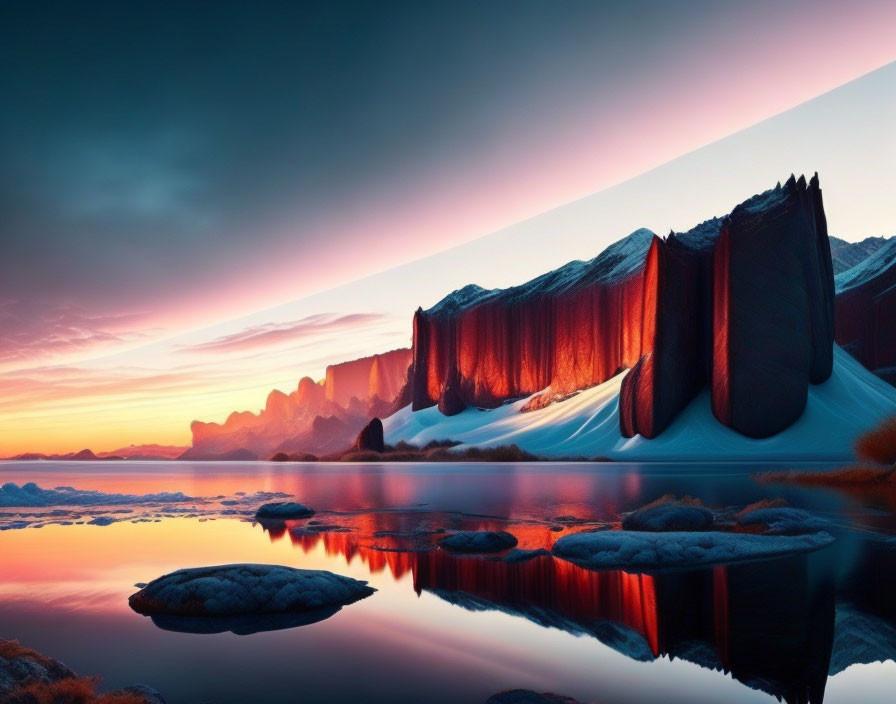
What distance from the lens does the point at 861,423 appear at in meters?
77.0

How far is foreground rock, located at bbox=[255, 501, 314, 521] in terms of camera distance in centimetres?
2572

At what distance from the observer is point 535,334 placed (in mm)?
137250

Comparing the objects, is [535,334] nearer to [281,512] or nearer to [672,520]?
[281,512]

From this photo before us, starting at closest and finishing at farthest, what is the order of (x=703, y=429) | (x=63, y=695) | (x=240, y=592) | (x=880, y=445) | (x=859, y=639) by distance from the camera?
(x=63, y=695)
(x=859, y=639)
(x=240, y=592)
(x=880, y=445)
(x=703, y=429)

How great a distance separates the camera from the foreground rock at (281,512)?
1013 inches

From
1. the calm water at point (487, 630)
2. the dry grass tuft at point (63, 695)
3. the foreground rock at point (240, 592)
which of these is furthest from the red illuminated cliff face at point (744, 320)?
the dry grass tuft at point (63, 695)

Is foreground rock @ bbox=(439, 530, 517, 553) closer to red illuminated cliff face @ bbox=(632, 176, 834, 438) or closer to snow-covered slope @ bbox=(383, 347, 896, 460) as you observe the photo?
snow-covered slope @ bbox=(383, 347, 896, 460)

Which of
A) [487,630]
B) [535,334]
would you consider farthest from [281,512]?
[535,334]

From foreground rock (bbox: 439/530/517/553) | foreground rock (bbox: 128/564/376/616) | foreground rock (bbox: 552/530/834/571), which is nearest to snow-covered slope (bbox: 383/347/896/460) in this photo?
foreground rock (bbox: 552/530/834/571)

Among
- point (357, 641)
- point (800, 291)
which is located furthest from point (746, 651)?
point (800, 291)

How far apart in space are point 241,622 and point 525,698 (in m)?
5.13

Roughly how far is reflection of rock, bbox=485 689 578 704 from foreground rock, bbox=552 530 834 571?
26.2ft

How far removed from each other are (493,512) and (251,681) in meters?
20.9

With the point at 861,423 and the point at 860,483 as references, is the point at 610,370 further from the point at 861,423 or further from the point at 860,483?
the point at 860,483
